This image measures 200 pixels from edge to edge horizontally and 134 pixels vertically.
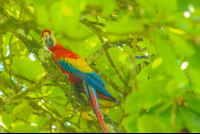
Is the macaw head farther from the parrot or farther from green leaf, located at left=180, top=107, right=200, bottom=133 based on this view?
green leaf, located at left=180, top=107, right=200, bottom=133

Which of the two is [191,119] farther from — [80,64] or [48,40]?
[48,40]

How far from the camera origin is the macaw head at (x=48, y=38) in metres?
2.38

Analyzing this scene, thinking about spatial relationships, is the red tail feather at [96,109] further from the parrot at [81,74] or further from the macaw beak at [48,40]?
the macaw beak at [48,40]

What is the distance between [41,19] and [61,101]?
221 centimetres

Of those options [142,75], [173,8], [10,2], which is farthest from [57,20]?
[10,2]

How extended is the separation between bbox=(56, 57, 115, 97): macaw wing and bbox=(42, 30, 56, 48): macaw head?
0.94 ft

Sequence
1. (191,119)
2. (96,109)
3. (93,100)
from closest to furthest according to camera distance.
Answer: (191,119), (96,109), (93,100)

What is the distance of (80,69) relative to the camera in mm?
2250

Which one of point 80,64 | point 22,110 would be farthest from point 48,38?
point 22,110

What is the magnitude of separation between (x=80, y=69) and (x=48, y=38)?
521 mm

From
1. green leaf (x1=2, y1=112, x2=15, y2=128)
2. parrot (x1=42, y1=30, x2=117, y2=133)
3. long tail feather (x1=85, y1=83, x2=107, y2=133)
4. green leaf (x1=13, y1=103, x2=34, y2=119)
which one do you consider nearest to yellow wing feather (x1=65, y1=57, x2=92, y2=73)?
parrot (x1=42, y1=30, x2=117, y2=133)

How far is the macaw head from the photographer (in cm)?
238

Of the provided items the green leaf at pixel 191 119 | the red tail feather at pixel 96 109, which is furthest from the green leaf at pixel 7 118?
the green leaf at pixel 191 119

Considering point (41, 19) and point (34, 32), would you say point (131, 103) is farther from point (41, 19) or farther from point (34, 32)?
point (34, 32)
